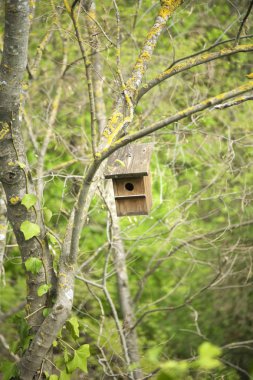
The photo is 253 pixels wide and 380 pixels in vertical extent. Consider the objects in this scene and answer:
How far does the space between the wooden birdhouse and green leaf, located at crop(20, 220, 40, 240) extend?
2.07 ft

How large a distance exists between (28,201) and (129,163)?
78cm

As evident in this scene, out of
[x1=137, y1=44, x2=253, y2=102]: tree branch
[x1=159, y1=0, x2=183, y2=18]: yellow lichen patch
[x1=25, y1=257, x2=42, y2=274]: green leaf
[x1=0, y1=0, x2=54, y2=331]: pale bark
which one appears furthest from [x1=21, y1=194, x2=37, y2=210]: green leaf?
[x1=159, y1=0, x2=183, y2=18]: yellow lichen patch

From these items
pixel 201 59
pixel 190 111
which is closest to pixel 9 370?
pixel 190 111

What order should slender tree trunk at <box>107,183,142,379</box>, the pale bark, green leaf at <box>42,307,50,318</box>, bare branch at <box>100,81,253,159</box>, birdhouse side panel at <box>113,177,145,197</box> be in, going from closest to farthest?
bare branch at <box>100,81,253,159</box>, the pale bark, green leaf at <box>42,307,50,318</box>, birdhouse side panel at <box>113,177,145,197</box>, slender tree trunk at <box>107,183,142,379</box>

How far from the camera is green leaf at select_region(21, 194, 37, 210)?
313cm

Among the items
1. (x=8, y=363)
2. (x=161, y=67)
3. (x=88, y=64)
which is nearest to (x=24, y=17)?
(x=88, y=64)

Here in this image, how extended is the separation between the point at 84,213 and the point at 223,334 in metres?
3.34

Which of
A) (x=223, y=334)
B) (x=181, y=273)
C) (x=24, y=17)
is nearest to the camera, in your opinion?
(x=24, y=17)

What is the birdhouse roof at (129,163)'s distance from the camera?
3428 millimetres

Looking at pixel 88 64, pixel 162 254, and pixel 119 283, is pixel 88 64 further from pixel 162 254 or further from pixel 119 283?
pixel 162 254

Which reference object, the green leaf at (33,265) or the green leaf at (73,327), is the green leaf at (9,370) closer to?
the green leaf at (73,327)

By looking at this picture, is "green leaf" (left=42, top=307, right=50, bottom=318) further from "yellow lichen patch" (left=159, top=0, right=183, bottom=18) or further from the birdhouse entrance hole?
"yellow lichen patch" (left=159, top=0, right=183, bottom=18)

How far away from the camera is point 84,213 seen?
3.14 meters

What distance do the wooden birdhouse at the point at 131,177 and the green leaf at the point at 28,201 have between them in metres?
0.56
